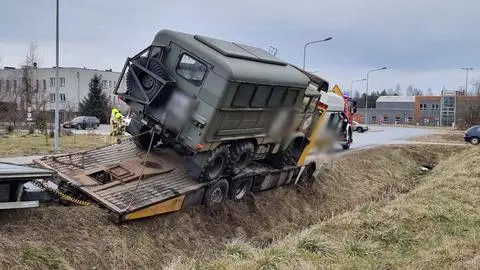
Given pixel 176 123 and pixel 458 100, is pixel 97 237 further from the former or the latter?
pixel 458 100

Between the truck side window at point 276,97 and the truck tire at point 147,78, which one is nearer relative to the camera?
the truck tire at point 147,78

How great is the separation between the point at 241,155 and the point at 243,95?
6.19 feet

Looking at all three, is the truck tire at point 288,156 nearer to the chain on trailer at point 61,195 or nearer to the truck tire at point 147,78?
the truck tire at point 147,78

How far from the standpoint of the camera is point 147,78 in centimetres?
1074

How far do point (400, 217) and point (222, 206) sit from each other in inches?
153

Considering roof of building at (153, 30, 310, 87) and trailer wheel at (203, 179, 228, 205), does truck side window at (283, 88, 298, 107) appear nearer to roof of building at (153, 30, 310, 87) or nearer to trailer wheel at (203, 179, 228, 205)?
roof of building at (153, 30, 310, 87)

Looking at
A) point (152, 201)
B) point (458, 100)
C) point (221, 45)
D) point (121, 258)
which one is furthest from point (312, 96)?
point (458, 100)

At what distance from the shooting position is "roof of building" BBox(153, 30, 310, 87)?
401 inches

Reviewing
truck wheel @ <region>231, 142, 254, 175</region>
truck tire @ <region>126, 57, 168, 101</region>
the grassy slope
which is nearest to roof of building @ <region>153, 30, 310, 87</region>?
truck tire @ <region>126, 57, 168, 101</region>

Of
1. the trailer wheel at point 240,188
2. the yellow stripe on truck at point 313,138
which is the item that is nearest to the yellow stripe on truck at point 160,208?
the trailer wheel at point 240,188

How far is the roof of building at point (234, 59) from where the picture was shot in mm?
10180

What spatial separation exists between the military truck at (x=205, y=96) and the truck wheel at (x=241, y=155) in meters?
0.02

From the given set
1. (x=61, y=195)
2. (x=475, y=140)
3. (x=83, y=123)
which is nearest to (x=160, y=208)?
(x=61, y=195)

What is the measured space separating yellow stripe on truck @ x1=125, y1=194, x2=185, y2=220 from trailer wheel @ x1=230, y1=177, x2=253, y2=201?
219 centimetres
